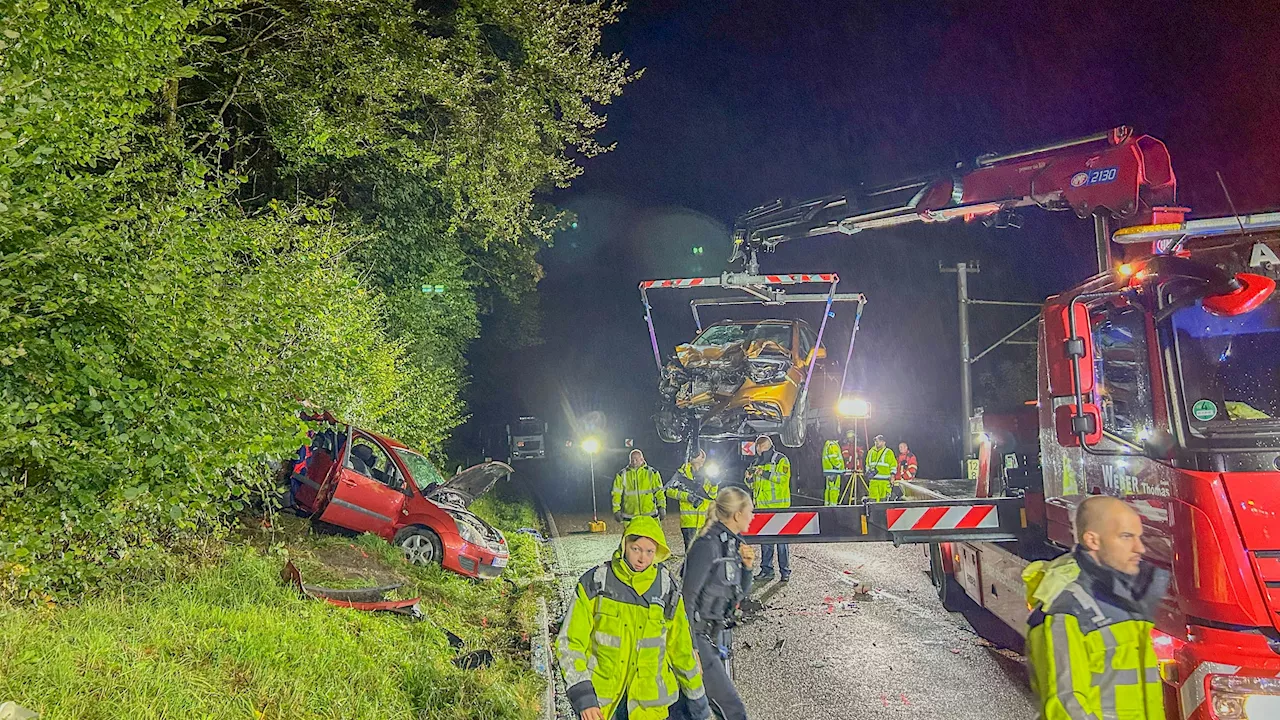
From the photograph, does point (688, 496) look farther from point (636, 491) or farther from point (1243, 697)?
point (1243, 697)

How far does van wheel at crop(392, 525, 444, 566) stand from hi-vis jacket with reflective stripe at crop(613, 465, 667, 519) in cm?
256

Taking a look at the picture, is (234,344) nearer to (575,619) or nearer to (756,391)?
(575,619)

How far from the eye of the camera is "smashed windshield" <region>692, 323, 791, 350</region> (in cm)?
1149

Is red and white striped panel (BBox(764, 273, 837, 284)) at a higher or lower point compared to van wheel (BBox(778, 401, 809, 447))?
higher

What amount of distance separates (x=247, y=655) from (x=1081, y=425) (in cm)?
495

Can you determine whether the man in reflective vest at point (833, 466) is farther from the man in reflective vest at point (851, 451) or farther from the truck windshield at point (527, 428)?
the truck windshield at point (527, 428)

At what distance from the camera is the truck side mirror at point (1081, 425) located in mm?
4664

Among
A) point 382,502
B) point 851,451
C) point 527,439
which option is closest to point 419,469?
point 382,502

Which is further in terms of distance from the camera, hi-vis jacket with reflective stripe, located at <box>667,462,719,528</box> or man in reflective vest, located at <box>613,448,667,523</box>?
man in reflective vest, located at <box>613,448,667,523</box>

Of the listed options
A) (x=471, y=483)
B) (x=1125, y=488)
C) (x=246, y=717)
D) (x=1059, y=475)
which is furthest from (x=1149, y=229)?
(x=471, y=483)

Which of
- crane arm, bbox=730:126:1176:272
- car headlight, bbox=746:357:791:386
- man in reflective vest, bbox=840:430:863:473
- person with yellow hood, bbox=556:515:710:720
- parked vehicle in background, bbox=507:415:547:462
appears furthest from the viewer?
parked vehicle in background, bbox=507:415:547:462

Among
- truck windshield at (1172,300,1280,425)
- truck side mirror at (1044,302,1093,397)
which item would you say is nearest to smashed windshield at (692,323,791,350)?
truck side mirror at (1044,302,1093,397)

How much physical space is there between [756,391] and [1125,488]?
6431mm

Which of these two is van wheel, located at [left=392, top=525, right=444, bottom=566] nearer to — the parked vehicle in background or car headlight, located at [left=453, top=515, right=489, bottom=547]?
car headlight, located at [left=453, top=515, right=489, bottom=547]
